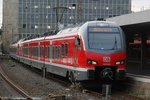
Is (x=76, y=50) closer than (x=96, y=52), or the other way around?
(x=96, y=52)

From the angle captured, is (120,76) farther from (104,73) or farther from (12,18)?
(12,18)

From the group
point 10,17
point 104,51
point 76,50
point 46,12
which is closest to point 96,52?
point 104,51

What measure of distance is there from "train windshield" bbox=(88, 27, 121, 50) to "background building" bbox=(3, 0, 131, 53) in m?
81.8

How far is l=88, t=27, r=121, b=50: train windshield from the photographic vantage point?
55.9 feet

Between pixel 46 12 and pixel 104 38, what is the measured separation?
305 ft

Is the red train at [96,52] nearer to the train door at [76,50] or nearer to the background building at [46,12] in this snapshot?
the train door at [76,50]

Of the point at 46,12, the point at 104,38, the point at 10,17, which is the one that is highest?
the point at 46,12

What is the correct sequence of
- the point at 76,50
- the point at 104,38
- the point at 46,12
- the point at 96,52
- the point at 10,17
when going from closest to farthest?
the point at 96,52, the point at 104,38, the point at 76,50, the point at 46,12, the point at 10,17

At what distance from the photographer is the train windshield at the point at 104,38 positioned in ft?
55.9

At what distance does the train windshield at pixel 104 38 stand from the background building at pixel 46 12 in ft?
269

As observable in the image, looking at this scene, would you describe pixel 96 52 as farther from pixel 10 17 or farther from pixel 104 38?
pixel 10 17

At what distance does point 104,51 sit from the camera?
55.1ft

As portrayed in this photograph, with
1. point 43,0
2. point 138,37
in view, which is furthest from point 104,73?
point 43,0

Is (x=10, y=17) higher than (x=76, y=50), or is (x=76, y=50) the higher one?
(x=10, y=17)
